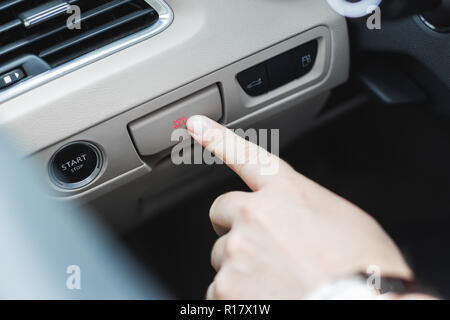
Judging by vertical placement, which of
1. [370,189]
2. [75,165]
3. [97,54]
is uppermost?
[97,54]

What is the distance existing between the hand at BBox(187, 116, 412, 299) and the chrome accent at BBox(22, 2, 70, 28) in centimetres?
32

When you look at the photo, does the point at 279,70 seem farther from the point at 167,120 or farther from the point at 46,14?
the point at 46,14

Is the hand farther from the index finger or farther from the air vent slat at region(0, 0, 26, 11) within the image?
the air vent slat at region(0, 0, 26, 11)

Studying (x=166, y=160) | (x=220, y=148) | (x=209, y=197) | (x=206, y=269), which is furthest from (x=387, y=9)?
(x=206, y=269)

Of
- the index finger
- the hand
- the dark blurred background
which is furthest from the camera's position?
the dark blurred background

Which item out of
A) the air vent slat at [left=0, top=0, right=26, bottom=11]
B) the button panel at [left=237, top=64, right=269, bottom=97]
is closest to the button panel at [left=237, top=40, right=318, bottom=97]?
the button panel at [left=237, top=64, right=269, bottom=97]

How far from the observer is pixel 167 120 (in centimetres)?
83

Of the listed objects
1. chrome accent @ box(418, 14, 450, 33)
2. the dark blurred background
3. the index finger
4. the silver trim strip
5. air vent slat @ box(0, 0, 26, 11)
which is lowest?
the dark blurred background

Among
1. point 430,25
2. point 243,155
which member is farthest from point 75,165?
point 430,25

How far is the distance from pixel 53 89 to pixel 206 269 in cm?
60

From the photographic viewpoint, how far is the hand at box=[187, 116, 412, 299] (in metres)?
0.61

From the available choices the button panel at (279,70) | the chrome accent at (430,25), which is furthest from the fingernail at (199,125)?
the chrome accent at (430,25)

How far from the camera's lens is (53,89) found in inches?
29.5

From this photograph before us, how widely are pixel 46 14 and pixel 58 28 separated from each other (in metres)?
0.02
